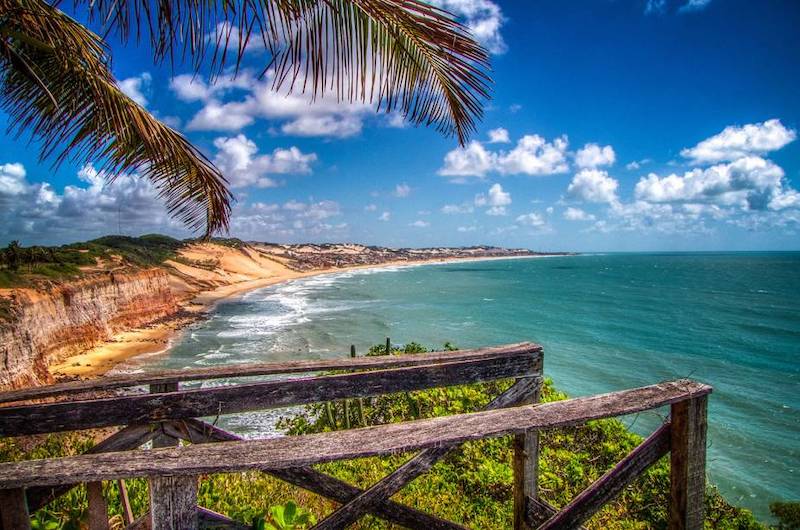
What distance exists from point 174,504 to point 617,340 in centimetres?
2976

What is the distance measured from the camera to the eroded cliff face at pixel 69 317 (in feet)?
48.1

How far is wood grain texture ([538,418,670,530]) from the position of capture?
207 centimetres

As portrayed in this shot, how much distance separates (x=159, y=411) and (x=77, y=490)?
309cm

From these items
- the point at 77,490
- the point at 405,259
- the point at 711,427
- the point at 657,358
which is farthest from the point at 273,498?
the point at 405,259

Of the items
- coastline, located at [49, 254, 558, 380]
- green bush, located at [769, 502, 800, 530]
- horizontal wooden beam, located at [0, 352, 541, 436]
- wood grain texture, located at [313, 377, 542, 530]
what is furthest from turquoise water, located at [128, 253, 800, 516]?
wood grain texture, located at [313, 377, 542, 530]

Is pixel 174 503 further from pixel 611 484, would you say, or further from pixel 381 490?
pixel 611 484

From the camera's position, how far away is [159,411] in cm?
254

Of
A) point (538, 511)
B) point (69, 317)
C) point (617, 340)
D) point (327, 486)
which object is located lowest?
point (617, 340)

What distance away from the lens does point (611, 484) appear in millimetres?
2105

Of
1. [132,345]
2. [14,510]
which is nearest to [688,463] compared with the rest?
[14,510]

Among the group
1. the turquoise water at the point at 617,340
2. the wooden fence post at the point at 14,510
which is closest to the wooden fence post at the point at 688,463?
the wooden fence post at the point at 14,510

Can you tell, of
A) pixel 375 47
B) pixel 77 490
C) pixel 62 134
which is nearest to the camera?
pixel 375 47

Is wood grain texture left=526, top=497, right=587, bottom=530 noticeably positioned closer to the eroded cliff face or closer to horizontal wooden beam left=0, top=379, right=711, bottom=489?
horizontal wooden beam left=0, top=379, right=711, bottom=489

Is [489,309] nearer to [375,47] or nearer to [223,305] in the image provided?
[223,305]
